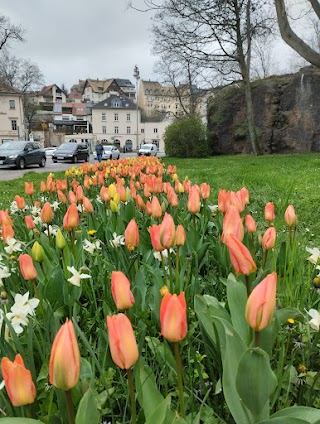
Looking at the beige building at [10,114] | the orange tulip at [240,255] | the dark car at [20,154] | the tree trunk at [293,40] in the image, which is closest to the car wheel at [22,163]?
the dark car at [20,154]

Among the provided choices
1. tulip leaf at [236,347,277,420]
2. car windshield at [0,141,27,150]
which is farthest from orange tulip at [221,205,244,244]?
car windshield at [0,141,27,150]

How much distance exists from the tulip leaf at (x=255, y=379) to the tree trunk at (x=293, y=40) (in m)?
12.3

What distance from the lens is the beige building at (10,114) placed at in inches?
1966

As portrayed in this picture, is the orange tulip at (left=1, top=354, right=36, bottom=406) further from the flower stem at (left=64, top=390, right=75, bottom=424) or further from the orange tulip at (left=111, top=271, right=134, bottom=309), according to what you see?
the orange tulip at (left=111, top=271, right=134, bottom=309)

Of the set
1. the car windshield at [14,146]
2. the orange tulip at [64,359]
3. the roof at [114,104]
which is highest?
the roof at [114,104]

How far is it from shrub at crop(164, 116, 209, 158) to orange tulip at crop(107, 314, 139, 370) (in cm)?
2182

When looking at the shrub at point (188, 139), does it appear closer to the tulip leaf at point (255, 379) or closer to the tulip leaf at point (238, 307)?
the tulip leaf at point (238, 307)

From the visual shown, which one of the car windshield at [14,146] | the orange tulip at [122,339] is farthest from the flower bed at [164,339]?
the car windshield at [14,146]

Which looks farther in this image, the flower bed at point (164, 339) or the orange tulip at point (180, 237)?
the orange tulip at point (180, 237)

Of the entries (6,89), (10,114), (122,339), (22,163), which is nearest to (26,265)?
(122,339)

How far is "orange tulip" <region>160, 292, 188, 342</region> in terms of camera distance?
29.8 inches

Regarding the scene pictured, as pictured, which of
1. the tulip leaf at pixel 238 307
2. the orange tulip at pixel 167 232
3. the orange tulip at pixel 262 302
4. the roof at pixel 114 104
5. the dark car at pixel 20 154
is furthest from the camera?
the roof at pixel 114 104

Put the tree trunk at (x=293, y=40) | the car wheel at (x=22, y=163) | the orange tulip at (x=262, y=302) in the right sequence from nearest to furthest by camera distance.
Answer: the orange tulip at (x=262, y=302)
the tree trunk at (x=293, y=40)
the car wheel at (x=22, y=163)

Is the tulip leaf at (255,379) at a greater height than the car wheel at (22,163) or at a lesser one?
lesser
